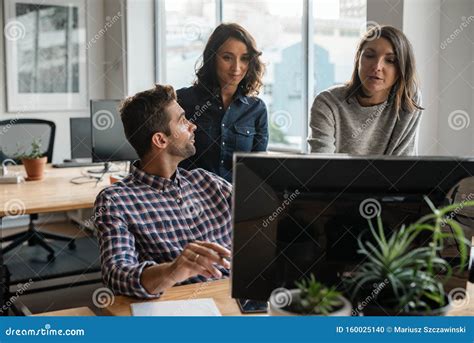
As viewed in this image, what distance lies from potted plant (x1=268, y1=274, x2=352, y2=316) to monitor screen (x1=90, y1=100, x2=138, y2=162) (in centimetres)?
247

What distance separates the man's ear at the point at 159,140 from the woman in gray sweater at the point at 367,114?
480 millimetres

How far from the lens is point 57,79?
207 inches

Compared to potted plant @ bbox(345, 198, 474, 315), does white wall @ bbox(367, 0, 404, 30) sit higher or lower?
higher

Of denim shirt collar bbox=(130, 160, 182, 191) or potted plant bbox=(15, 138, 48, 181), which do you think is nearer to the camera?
denim shirt collar bbox=(130, 160, 182, 191)

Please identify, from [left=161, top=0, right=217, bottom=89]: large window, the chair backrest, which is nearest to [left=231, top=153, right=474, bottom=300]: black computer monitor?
the chair backrest

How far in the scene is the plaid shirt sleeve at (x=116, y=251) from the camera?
1378 mm

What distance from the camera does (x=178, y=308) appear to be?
1.31 metres

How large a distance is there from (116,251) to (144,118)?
47cm

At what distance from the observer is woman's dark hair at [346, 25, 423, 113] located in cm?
184

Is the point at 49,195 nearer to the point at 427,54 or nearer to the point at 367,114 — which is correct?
the point at 367,114

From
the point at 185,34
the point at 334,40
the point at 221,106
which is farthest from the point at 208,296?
the point at 185,34

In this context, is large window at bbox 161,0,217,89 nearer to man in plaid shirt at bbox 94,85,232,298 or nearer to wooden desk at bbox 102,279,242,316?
man in plaid shirt at bbox 94,85,232,298

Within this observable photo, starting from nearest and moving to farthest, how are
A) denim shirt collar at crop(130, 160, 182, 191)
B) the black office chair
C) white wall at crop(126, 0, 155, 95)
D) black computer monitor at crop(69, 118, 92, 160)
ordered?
denim shirt collar at crop(130, 160, 182, 191)
black computer monitor at crop(69, 118, 92, 160)
the black office chair
white wall at crop(126, 0, 155, 95)

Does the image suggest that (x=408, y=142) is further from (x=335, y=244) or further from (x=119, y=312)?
(x=119, y=312)
